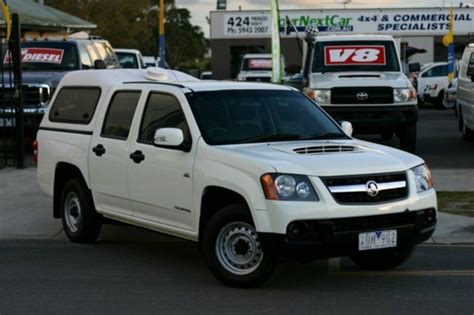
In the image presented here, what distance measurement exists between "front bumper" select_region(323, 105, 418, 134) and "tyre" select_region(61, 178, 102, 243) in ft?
25.5

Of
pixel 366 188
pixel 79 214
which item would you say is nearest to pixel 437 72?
pixel 79 214

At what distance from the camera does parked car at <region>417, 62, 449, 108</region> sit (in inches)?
1280

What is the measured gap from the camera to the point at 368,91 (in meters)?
16.4

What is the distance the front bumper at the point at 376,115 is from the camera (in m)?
16.3

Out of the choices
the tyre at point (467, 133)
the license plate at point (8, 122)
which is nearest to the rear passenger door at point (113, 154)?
the license plate at point (8, 122)

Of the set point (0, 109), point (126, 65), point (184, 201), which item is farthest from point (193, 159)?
point (126, 65)

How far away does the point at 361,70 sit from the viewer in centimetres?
1722

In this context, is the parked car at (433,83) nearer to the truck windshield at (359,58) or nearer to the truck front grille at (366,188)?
the truck windshield at (359,58)

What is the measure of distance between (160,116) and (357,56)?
9.70 metres

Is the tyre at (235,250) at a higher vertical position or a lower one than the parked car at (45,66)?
lower

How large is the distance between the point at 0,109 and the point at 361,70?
277 inches

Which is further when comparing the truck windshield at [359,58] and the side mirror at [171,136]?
the truck windshield at [359,58]

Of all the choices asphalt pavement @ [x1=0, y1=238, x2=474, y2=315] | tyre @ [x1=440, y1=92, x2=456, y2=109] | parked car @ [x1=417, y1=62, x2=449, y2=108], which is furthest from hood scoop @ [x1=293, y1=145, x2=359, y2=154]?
parked car @ [x1=417, y1=62, x2=449, y2=108]

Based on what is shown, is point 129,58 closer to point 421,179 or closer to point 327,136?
point 327,136
